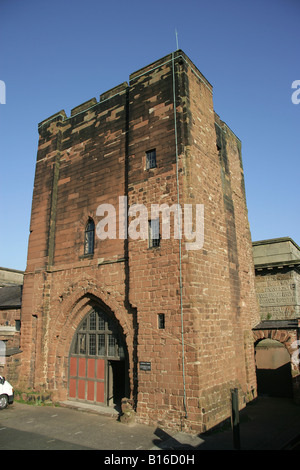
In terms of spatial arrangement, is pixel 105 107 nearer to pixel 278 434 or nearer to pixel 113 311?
pixel 113 311

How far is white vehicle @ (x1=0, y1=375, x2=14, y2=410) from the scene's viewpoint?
37.1 ft

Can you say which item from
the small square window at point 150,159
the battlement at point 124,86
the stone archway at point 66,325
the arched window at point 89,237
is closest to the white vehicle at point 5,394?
the stone archway at point 66,325

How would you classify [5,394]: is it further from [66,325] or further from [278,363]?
[278,363]

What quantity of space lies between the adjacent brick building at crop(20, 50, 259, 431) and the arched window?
4 cm

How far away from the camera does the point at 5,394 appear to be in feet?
37.7

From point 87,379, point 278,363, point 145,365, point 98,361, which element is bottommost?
point 278,363

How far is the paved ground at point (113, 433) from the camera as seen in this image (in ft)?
24.6

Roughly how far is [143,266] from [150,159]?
3738mm

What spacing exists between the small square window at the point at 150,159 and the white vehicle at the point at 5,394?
30.4ft

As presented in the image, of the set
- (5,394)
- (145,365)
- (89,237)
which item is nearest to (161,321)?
(145,365)

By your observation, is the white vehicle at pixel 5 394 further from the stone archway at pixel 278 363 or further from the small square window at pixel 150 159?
the stone archway at pixel 278 363

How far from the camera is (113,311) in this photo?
1080 cm

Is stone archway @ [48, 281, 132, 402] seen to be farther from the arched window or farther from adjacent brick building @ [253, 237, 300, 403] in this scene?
adjacent brick building @ [253, 237, 300, 403]
